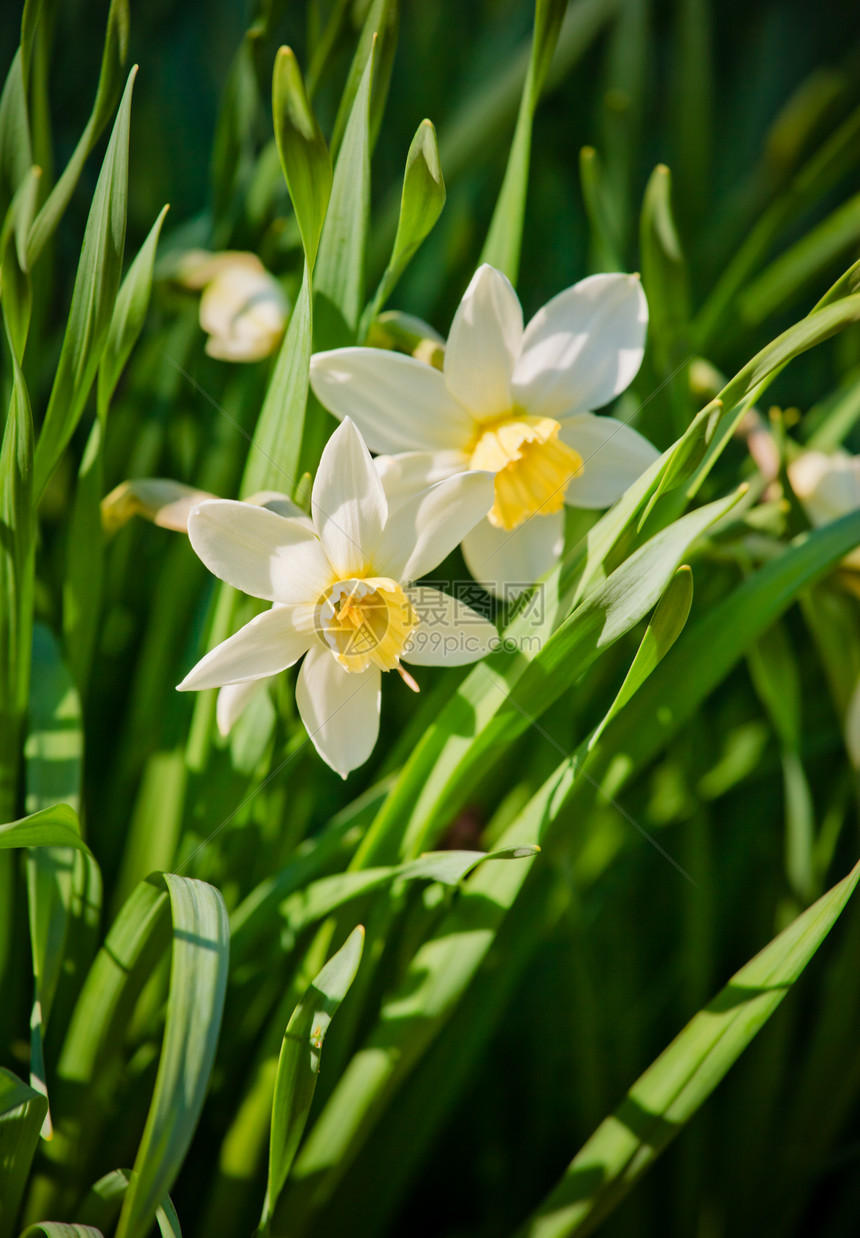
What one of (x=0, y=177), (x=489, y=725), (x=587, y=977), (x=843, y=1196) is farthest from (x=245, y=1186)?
(x=0, y=177)

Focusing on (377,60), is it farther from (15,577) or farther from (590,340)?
(15,577)

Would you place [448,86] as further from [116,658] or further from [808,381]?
[116,658]

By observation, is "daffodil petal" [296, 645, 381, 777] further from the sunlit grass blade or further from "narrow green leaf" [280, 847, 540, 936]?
the sunlit grass blade

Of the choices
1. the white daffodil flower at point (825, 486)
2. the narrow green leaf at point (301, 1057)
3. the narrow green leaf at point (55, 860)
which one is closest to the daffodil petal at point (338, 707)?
the narrow green leaf at point (301, 1057)

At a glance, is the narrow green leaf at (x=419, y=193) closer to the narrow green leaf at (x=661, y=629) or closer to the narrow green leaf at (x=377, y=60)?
the narrow green leaf at (x=377, y=60)

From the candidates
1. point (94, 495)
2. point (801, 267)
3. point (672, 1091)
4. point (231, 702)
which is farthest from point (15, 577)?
point (801, 267)

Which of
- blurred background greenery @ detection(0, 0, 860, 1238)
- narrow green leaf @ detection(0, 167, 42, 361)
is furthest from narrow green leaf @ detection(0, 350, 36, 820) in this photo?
blurred background greenery @ detection(0, 0, 860, 1238)
